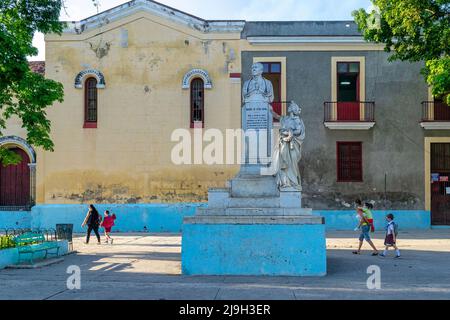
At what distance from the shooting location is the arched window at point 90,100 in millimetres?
25125

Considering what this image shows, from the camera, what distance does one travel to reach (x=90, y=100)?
82.7 feet

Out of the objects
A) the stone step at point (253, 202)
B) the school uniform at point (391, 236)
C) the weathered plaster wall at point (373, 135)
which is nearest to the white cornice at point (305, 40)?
the weathered plaster wall at point (373, 135)

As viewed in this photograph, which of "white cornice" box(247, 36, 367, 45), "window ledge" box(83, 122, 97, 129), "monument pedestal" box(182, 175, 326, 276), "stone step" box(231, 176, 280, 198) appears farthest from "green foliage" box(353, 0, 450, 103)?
"window ledge" box(83, 122, 97, 129)

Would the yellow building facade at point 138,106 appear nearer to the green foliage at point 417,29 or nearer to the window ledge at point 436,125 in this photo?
the green foliage at point 417,29

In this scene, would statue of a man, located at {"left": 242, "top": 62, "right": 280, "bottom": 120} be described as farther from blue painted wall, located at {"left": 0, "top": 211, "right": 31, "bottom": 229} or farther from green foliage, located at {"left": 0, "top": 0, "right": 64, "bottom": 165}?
blue painted wall, located at {"left": 0, "top": 211, "right": 31, "bottom": 229}

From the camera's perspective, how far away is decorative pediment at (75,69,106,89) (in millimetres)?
24844

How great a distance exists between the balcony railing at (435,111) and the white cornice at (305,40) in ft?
13.2

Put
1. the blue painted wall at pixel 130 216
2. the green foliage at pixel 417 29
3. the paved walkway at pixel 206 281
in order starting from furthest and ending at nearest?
the blue painted wall at pixel 130 216 → the green foliage at pixel 417 29 → the paved walkway at pixel 206 281

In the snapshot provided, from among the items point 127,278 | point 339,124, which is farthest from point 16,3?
point 339,124

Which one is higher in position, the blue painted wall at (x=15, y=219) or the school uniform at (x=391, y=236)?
the school uniform at (x=391, y=236)

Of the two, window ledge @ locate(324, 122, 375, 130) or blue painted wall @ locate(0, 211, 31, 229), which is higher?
window ledge @ locate(324, 122, 375, 130)

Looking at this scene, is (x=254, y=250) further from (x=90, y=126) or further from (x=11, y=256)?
(x=90, y=126)

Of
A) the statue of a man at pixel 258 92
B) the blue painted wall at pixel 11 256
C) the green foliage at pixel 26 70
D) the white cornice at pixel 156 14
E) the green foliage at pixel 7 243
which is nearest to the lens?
the statue of a man at pixel 258 92

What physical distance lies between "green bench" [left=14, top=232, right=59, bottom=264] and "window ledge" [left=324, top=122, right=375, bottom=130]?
13794 mm
